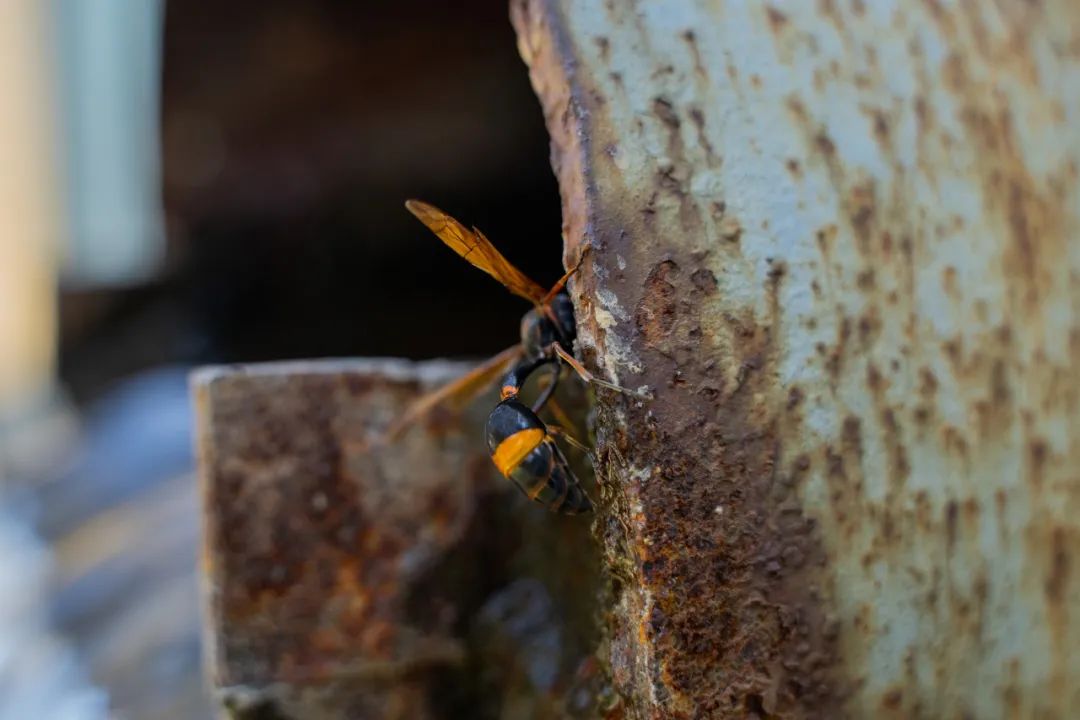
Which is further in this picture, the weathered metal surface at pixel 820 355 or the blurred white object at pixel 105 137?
the blurred white object at pixel 105 137

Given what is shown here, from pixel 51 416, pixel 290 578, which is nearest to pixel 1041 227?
pixel 290 578

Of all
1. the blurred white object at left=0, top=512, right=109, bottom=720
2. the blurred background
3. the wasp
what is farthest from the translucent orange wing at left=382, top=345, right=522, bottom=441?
the blurred background

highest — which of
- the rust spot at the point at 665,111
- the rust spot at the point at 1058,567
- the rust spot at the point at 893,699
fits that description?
the rust spot at the point at 665,111

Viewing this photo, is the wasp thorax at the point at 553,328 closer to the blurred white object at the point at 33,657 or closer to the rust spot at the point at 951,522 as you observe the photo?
the rust spot at the point at 951,522

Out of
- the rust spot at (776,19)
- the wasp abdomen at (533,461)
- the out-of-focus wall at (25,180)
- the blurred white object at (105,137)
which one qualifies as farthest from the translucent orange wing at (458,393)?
the out-of-focus wall at (25,180)

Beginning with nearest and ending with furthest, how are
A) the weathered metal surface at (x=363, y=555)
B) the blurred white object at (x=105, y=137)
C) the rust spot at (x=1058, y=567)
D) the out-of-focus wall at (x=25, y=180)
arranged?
the rust spot at (x=1058, y=567) < the weathered metal surface at (x=363, y=555) < the blurred white object at (x=105, y=137) < the out-of-focus wall at (x=25, y=180)

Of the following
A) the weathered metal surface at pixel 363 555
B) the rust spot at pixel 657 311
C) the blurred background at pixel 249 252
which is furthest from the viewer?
the blurred background at pixel 249 252
